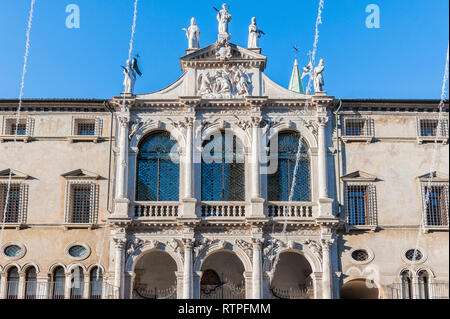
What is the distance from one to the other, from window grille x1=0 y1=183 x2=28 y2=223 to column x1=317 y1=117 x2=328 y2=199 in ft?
44.3

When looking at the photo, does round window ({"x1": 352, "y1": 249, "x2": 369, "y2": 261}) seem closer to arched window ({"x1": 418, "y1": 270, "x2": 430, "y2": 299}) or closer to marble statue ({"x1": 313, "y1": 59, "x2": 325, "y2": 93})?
arched window ({"x1": 418, "y1": 270, "x2": 430, "y2": 299})

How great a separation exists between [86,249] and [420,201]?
15.3 meters

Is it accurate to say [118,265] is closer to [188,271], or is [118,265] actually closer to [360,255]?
[188,271]

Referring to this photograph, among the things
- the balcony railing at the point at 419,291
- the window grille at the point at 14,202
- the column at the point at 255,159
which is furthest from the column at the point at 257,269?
the window grille at the point at 14,202

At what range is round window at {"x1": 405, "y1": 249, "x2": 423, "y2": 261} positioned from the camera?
33.1 metres

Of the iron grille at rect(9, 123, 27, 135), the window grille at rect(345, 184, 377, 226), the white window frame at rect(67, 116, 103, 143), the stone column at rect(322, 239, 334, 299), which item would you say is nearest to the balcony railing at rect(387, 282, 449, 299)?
the stone column at rect(322, 239, 334, 299)

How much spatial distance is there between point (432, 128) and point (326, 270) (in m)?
8.76

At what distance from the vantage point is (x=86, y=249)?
33.3 meters

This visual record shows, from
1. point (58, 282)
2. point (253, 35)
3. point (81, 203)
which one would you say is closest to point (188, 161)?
point (81, 203)

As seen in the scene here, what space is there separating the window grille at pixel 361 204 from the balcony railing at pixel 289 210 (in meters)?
1.88

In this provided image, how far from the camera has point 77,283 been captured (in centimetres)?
3316

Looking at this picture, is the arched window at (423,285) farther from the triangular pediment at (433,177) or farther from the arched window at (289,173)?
the arched window at (289,173)
